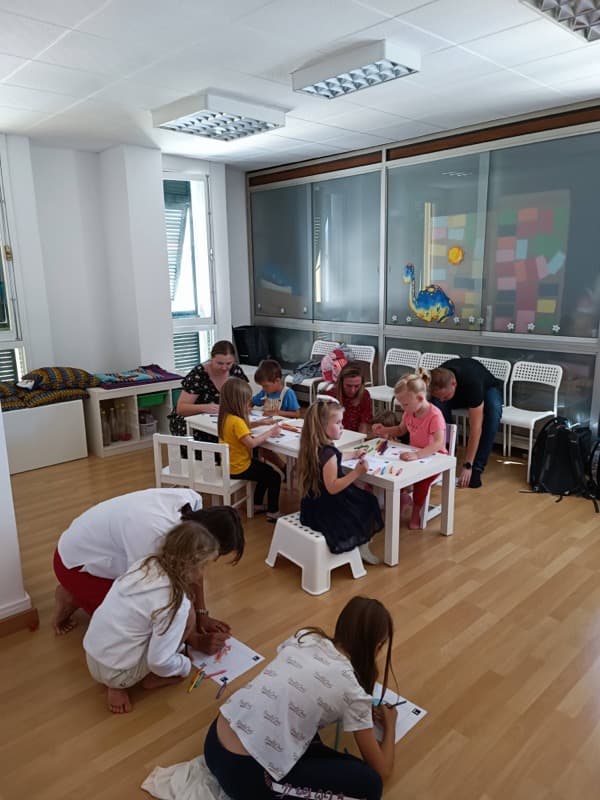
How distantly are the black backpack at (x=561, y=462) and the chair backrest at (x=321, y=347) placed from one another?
9.10 ft

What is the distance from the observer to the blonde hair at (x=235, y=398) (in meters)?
3.65

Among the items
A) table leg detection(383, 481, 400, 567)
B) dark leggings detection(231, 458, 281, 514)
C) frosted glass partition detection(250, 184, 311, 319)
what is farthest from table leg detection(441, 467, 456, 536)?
frosted glass partition detection(250, 184, 311, 319)

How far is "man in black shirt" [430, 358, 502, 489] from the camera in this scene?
13.8 ft

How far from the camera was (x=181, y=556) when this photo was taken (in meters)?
2.03

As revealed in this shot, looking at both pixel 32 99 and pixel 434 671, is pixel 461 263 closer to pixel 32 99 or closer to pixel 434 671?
pixel 32 99

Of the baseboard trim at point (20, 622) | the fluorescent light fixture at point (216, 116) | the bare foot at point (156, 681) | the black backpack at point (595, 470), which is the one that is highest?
the fluorescent light fixture at point (216, 116)

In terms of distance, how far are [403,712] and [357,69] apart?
3343mm

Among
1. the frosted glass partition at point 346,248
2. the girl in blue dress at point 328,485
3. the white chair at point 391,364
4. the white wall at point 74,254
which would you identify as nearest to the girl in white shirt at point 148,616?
the girl in blue dress at point 328,485

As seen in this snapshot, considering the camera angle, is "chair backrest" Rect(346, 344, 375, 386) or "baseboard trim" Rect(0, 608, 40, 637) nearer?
"baseboard trim" Rect(0, 608, 40, 637)

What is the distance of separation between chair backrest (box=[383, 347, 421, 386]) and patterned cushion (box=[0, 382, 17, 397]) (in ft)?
11.7

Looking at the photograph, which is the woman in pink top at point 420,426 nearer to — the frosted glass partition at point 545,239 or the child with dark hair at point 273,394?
the child with dark hair at point 273,394

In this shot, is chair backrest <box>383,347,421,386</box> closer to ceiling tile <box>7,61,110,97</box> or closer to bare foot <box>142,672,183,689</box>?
ceiling tile <box>7,61,110,97</box>

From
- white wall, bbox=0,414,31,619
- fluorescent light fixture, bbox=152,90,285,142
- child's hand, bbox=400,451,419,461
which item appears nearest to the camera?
white wall, bbox=0,414,31,619

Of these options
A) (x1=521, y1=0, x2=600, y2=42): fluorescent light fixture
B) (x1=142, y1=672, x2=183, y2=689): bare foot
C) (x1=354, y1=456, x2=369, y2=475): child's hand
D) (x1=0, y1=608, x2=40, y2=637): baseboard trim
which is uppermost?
(x1=521, y1=0, x2=600, y2=42): fluorescent light fixture
